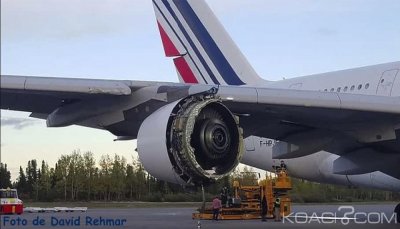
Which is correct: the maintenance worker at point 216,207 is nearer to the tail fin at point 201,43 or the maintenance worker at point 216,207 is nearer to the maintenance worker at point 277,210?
the maintenance worker at point 277,210

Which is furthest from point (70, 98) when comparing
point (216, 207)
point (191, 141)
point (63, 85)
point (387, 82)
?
point (216, 207)

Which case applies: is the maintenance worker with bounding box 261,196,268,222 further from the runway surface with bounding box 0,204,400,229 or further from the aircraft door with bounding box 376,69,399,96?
the aircraft door with bounding box 376,69,399,96

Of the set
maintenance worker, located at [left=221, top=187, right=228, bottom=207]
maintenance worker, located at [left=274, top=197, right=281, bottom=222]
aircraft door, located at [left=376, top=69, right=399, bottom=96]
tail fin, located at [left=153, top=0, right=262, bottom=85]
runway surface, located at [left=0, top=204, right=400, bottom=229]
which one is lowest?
runway surface, located at [left=0, top=204, right=400, bottom=229]

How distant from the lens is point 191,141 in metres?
11.6

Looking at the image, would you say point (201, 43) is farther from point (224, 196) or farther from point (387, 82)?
point (387, 82)

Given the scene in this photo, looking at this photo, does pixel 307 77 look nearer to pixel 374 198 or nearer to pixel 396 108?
pixel 396 108

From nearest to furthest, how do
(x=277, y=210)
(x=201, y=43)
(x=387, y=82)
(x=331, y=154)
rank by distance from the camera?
(x=387, y=82) < (x=331, y=154) < (x=277, y=210) < (x=201, y=43)

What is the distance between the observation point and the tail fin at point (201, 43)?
24.7 meters

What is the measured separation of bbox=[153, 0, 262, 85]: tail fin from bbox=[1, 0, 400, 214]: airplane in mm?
6818

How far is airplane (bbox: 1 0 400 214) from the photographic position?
11.4 m

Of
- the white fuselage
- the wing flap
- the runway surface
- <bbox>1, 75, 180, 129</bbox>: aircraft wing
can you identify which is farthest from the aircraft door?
the wing flap

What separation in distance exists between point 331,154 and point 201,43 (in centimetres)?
756

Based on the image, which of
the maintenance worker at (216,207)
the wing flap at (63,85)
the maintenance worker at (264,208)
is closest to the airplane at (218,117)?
the wing flap at (63,85)

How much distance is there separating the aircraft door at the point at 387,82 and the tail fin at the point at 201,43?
316 inches
